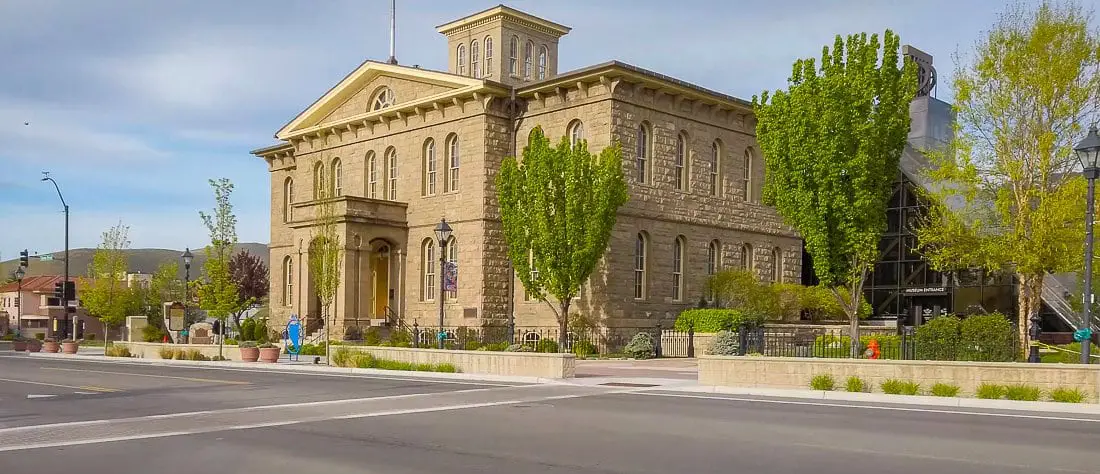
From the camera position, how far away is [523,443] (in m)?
12.1

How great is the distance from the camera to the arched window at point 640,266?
38531 millimetres

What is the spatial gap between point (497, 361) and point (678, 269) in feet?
51.7

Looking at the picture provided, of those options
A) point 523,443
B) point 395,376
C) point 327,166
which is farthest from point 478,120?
point 523,443

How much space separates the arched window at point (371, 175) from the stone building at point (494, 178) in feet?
0.20

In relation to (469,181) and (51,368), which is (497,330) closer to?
(469,181)

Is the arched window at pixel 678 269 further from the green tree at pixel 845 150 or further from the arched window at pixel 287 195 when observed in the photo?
the arched window at pixel 287 195

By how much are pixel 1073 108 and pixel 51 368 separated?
101ft

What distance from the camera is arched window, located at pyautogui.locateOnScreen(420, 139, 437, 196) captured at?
42656mm

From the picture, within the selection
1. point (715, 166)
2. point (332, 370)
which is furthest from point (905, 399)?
point (715, 166)

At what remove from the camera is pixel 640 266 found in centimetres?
3888

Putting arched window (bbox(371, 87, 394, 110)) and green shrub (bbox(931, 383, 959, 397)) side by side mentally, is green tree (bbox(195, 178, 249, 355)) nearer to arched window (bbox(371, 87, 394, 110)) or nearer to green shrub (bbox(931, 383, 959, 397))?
arched window (bbox(371, 87, 394, 110))

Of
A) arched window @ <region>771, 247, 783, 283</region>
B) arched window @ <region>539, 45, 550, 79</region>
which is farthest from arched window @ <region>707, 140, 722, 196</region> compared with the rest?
arched window @ <region>539, 45, 550, 79</region>

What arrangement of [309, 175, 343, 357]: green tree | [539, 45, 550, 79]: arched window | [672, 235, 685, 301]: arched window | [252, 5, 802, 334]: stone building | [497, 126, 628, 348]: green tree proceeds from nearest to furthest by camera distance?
[309, 175, 343, 357]: green tree
[497, 126, 628, 348]: green tree
[252, 5, 802, 334]: stone building
[672, 235, 685, 301]: arched window
[539, 45, 550, 79]: arched window

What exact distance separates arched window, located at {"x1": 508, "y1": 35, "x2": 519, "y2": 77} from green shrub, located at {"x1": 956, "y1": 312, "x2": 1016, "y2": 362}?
25957mm
